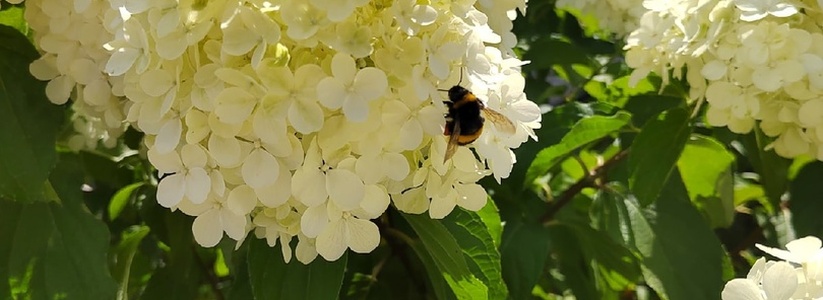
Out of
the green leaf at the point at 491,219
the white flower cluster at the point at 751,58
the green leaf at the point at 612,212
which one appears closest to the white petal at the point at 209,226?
the green leaf at the point at 491,219

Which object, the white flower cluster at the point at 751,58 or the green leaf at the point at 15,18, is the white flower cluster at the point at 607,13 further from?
the green leaf at the point at 15,18

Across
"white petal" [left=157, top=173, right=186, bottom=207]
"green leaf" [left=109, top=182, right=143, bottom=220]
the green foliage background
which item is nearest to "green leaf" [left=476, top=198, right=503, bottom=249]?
the green foliage background

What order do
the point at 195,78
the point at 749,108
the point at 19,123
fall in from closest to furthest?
the point at 195,78 → the point at 19,123 → the point at 749,108

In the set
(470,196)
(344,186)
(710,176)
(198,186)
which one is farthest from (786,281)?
(710,176)

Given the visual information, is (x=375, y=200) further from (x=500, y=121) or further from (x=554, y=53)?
(x=554, y=53)

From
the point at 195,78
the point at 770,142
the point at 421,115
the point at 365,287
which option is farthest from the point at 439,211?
the point at 770,142

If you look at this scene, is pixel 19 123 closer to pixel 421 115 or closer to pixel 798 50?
pixel 421 115
